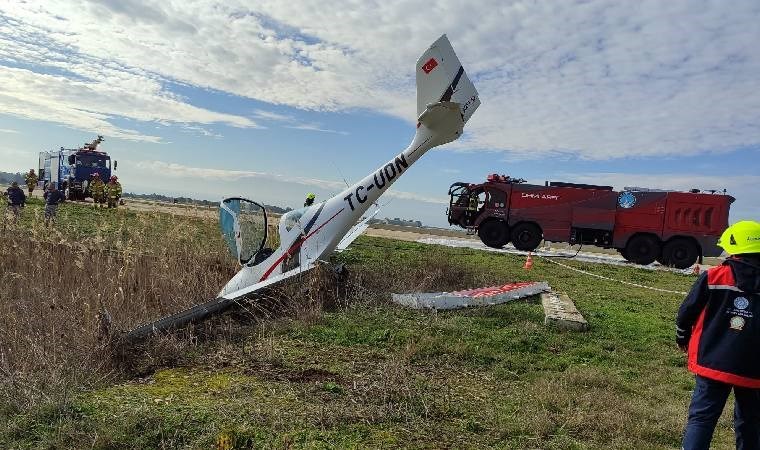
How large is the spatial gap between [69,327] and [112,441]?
8.62ft

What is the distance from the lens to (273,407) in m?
4.21

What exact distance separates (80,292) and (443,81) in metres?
6.09

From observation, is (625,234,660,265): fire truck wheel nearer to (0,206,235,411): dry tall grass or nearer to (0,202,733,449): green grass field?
(0,202,733,449): green grass field

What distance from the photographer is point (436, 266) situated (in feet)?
38.5

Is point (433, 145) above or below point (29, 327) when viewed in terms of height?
above

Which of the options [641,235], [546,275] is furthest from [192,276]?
[641,235]

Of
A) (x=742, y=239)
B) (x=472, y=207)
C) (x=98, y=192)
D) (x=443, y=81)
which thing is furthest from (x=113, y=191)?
(x=742, y=239)

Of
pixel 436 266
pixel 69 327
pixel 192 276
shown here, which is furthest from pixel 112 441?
pixel 436 266

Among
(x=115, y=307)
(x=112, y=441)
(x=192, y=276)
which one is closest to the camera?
(x=112, y=441)

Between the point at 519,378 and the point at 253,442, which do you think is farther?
the point at 519,378

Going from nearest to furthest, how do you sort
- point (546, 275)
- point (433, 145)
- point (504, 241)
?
point (433, 145), point (546, 275), point (504, 241)

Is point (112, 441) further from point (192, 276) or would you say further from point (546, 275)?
point (546, 275)

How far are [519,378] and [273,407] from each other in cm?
252

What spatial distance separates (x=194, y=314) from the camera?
665 cm
